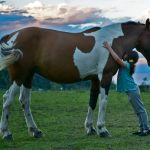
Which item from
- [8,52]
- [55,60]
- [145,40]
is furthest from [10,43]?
[145,40]

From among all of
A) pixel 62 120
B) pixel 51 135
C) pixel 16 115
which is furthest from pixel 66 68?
pixel 16 115

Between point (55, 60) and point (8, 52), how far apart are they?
3.20 feet

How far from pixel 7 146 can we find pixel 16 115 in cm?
644

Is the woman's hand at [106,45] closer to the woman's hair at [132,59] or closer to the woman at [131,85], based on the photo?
the woman at [131,85]

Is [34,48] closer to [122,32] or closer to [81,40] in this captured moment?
[81,40]

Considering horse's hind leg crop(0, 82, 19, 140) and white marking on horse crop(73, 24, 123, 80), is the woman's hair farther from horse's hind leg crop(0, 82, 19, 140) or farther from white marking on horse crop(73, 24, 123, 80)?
horse's hind leg crop(0, 82, 19, 140)

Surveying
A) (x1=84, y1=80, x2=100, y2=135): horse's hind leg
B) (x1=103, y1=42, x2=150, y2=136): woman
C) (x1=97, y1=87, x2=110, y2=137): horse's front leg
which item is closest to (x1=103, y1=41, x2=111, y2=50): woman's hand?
(x1=103, y1=42, x2=150, y2=136): woman

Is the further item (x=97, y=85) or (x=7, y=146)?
(x=97, y=85)

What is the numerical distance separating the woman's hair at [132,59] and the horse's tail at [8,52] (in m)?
2.31

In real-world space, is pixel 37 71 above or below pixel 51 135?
above

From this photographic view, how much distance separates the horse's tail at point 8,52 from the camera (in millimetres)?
10453

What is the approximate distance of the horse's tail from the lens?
10.5 m

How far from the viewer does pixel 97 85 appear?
11.5 meters

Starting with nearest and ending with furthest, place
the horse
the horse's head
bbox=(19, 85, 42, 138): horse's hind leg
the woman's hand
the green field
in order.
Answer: the green field, the horse, the woman's hand, bbox=(19, 85, 42, 138): horse's hind leg, the horse's head
